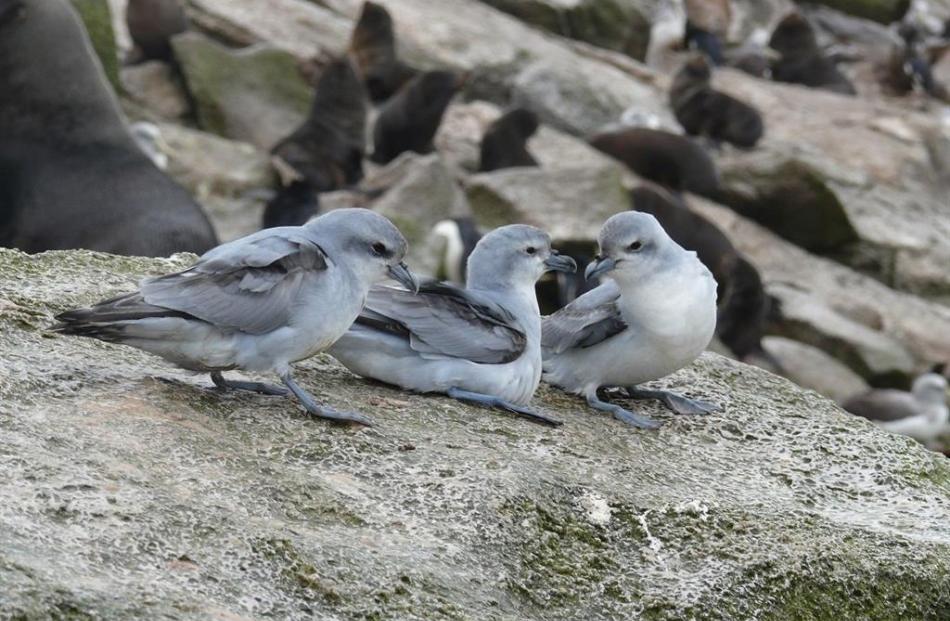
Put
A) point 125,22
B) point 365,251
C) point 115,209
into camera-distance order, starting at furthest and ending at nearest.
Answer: point 125,22 < point 115,209 < point 365,251

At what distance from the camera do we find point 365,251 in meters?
4.95

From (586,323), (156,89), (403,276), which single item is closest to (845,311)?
(156,89)

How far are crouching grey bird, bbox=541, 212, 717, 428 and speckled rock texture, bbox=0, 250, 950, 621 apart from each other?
6.2 inches

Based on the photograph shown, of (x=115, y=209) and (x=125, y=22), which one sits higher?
(x=115, y=209)

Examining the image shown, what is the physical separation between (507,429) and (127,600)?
1.94 metres

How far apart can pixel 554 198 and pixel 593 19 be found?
46.0ft

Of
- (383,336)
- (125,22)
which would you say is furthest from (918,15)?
(383,336)

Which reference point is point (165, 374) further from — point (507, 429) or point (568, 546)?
point (568, 546)

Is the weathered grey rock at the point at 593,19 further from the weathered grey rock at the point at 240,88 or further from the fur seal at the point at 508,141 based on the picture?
the fur seal at the point at 508,141

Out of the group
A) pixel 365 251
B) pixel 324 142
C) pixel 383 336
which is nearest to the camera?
pixel 365 251

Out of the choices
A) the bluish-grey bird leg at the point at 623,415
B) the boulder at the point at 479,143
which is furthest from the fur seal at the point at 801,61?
the bluish-grey bird leg at the point at 623,415

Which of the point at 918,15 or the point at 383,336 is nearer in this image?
the point at 383,336

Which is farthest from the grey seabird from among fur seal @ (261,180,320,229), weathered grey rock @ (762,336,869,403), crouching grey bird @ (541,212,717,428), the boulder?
crouching grey bird @ (541,212,717,428)

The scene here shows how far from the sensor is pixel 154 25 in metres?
19.5
